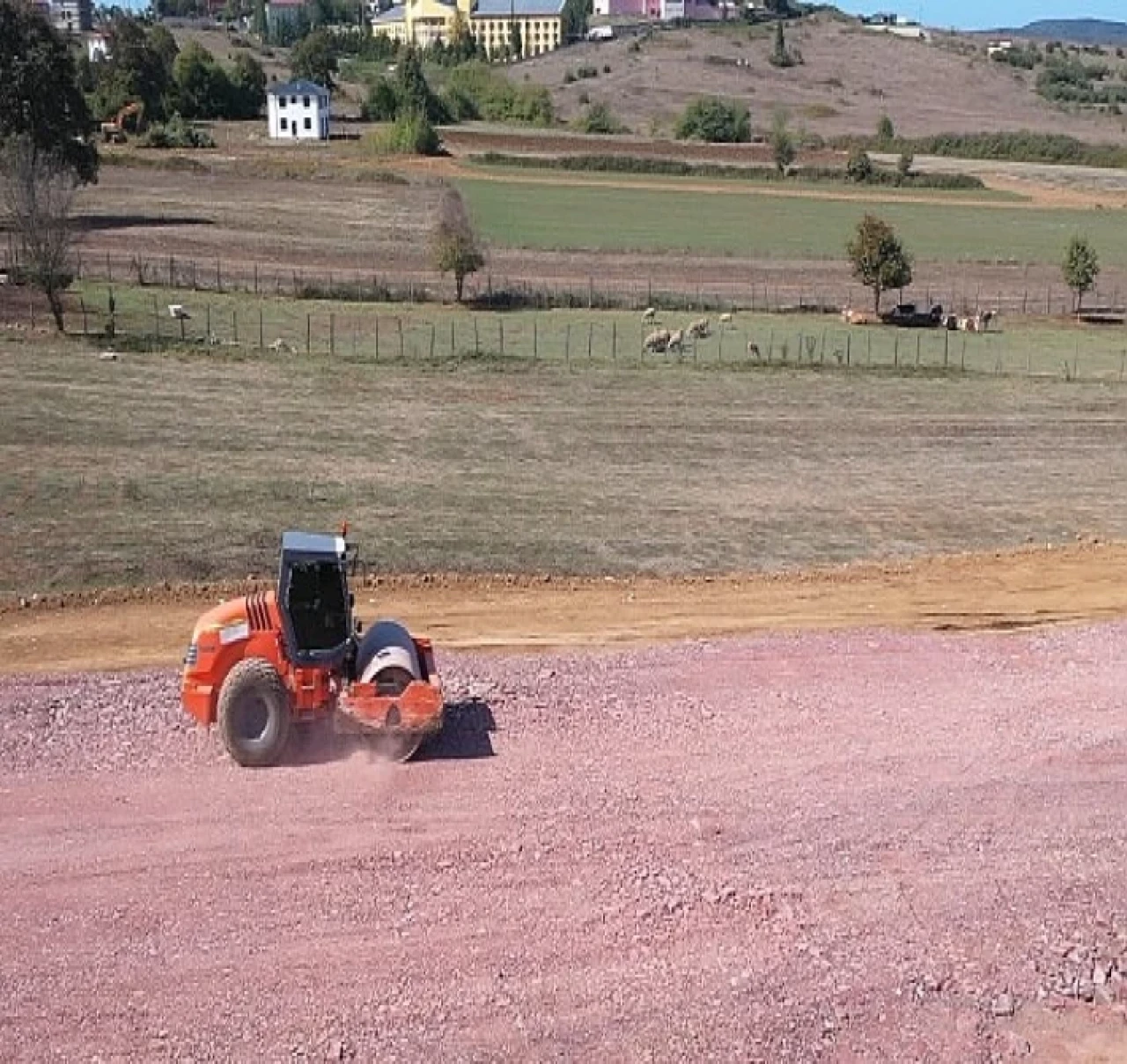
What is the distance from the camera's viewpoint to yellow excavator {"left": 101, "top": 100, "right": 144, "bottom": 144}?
112875 millimetres

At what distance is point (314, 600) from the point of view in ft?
53.8

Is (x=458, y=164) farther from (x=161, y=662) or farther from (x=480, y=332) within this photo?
(x=161, y=662)

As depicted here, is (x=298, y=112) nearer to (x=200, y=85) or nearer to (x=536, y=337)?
(x=200, y=85)

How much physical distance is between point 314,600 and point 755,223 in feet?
247

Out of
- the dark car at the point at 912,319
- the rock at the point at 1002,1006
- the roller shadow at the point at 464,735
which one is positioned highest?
the dark car at the point at 912,319

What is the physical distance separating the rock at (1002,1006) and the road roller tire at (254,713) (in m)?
7.57

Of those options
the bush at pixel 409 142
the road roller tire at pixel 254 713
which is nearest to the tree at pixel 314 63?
the bush at pixel 409 142

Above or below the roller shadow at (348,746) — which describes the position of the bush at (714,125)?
above

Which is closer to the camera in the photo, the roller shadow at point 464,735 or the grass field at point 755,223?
the roller shadow at point 464,735

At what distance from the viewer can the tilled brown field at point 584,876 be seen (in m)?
12.9

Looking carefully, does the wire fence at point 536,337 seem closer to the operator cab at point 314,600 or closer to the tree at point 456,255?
the tree at point 456,255

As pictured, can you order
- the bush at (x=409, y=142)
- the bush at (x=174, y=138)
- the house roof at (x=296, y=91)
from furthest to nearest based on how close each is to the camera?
the house roof at (x=296, y=91)
the bush at (x=409, y=142)
the bush at (x=174, y=138)

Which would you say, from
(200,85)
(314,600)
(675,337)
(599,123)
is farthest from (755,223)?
(314,600)

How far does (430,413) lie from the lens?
36188 mm
